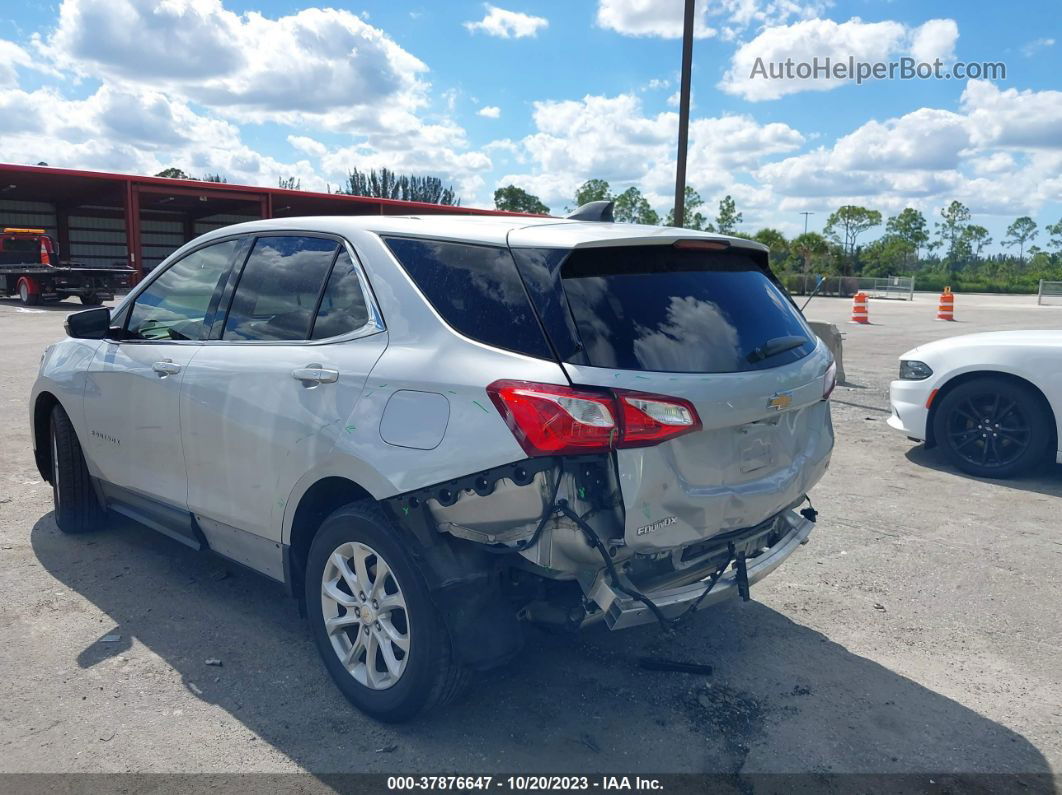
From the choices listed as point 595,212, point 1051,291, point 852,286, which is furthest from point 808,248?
point 595,212

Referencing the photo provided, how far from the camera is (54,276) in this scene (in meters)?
24.9

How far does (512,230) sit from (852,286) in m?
53.9

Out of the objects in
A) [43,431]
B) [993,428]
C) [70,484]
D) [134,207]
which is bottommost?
[70,484]

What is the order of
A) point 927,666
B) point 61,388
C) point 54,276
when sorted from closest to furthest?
1. point 927,666
2. point 61,388
3. point 54,276

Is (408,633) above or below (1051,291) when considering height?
below

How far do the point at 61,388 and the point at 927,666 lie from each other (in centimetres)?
473

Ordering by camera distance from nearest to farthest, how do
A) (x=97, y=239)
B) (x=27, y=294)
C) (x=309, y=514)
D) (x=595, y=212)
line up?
1. (x=309, y=514)
2. (x=595, y=212)
3. (x=27, y=294)
4. (x=97, y=239)

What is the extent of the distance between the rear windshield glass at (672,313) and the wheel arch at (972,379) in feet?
12.8

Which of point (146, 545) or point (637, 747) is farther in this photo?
point (146, 545)

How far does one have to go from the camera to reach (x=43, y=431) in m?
5.27

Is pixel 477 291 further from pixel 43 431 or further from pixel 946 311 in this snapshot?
pixel 946 311

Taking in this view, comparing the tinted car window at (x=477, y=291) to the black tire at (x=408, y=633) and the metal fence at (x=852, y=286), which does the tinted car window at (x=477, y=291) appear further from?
the metal fence at (x=852, y=286)

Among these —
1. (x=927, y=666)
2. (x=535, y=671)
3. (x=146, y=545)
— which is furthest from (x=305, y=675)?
(x=927, y=666)

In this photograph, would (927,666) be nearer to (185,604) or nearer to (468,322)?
(468,322)
